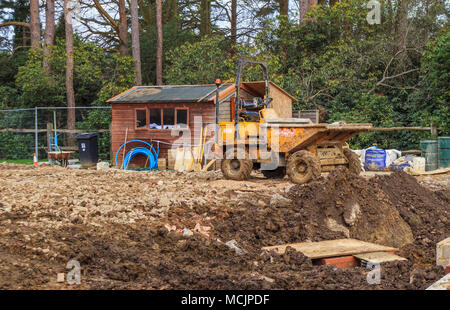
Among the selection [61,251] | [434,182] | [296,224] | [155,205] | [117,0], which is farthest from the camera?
[117,0]

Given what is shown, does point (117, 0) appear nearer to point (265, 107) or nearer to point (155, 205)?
point (265, 107)

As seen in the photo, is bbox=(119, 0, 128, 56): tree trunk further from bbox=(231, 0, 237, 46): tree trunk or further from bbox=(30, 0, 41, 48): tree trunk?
bbox=(231, 0, 237, 46): tree trunk

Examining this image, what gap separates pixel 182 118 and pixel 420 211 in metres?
9.68

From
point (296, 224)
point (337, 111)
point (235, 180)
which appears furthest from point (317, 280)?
point (337, 111)

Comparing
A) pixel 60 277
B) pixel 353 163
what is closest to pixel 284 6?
pixel 353 163

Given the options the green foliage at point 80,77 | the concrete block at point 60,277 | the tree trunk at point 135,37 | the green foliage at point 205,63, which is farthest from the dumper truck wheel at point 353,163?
the tree trunk at point 135,37

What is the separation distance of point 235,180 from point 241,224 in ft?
15.2

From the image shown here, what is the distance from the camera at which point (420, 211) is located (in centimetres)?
987

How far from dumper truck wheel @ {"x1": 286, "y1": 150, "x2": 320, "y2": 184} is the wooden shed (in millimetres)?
5554

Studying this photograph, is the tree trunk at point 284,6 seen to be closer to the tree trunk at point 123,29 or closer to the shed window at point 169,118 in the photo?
the tree trunk at point 123,29

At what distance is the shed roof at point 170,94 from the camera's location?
17484 mm

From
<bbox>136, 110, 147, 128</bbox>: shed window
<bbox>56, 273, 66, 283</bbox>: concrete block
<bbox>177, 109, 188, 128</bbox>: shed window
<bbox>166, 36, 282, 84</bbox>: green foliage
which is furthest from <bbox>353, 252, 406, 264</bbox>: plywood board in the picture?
<bbox>166, 36, 282, 84</bbox>: green foliage

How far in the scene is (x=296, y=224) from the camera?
8.52m

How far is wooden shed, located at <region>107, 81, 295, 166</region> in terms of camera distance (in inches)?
690
